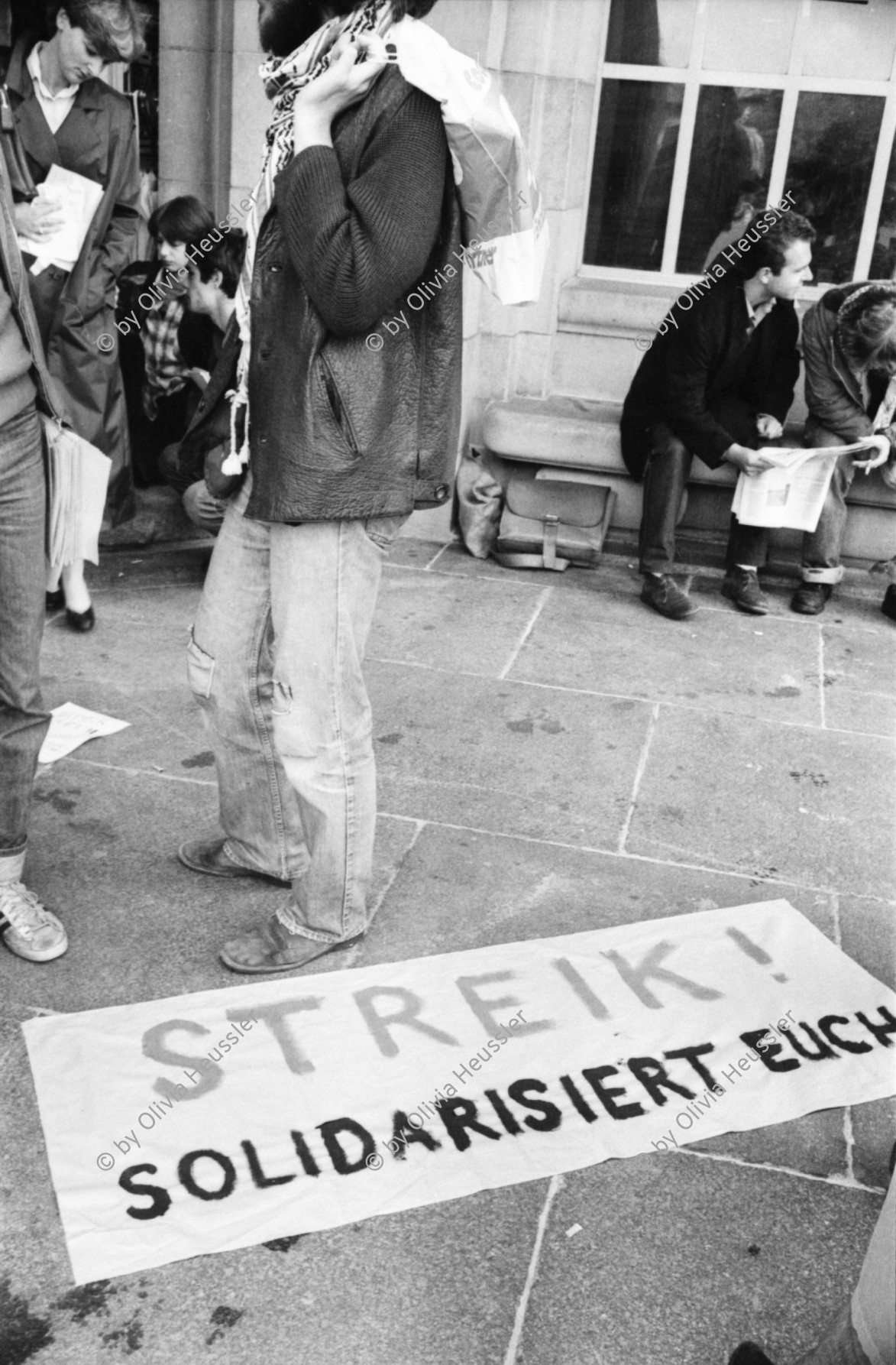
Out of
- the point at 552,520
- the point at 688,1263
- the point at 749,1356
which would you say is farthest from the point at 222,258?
the point at 749,1356

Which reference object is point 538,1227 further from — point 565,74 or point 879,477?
point 565,74

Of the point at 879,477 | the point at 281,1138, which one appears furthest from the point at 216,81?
the point at 281,1138

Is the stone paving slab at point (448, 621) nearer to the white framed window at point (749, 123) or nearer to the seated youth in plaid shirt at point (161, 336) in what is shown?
the seated youth in plaid shirt at point (161, 336)

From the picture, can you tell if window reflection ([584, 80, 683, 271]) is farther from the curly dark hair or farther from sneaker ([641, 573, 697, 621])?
sneaker ([641, 573, 697, 621])

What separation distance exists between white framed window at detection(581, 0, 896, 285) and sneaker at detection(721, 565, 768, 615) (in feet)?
5.32

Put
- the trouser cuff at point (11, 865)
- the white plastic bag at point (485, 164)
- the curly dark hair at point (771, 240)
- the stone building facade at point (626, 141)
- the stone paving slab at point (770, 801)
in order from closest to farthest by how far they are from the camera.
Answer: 1. the white plastic bag at point (485, 164)
2. the trouser cuff at point (11, 865)
3. the stone paving slab at point (770, 801)
4. the curly dark hair at point (771, 240)
5. the stone building facade at point (626, 141)

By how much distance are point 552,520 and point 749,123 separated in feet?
6.93

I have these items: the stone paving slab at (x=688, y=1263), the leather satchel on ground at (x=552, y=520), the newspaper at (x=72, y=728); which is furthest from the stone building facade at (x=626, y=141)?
the stone paving slab at (x=688, y=1263)

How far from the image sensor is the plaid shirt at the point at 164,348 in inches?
213

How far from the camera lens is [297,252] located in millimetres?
2369

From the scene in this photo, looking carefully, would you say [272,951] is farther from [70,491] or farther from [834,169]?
[834,169]

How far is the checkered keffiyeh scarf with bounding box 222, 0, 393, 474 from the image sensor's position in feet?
7.83

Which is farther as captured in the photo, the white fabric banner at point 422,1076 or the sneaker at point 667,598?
the sneaker at point 667,598

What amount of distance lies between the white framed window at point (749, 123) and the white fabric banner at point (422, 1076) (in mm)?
4306
